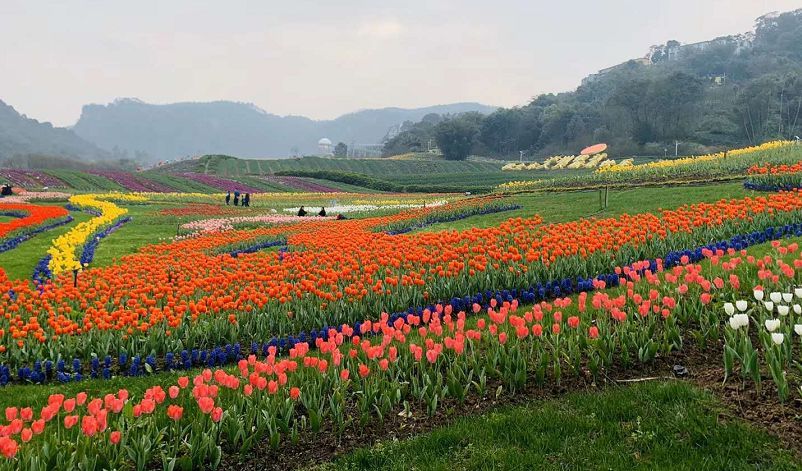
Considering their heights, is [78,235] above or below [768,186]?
below

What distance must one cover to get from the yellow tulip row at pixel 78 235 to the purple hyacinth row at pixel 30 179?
18428 millimetres

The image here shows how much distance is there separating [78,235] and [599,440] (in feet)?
57.6

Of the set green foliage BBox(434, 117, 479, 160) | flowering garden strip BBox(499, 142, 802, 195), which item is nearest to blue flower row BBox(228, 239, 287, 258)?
flowering garden strip BBox(499, 142, 802, 195)

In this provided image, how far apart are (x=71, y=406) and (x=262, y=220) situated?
22137 mm

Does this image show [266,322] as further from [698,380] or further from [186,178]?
[186,178]

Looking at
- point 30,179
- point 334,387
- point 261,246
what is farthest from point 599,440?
point 30,179

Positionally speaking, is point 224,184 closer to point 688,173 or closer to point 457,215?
point 457,215

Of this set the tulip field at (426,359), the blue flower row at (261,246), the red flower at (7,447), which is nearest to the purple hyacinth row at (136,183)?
the blue flower row at (261,246)

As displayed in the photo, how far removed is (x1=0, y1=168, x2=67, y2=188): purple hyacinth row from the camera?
53812mm

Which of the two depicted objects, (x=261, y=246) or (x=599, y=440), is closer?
(x=599, y=440)

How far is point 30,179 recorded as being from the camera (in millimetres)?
55594

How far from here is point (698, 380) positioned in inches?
224

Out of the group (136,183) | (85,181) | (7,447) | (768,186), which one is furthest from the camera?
(136,183)

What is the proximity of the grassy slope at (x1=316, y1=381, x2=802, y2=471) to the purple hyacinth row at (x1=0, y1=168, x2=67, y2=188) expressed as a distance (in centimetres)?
5903
